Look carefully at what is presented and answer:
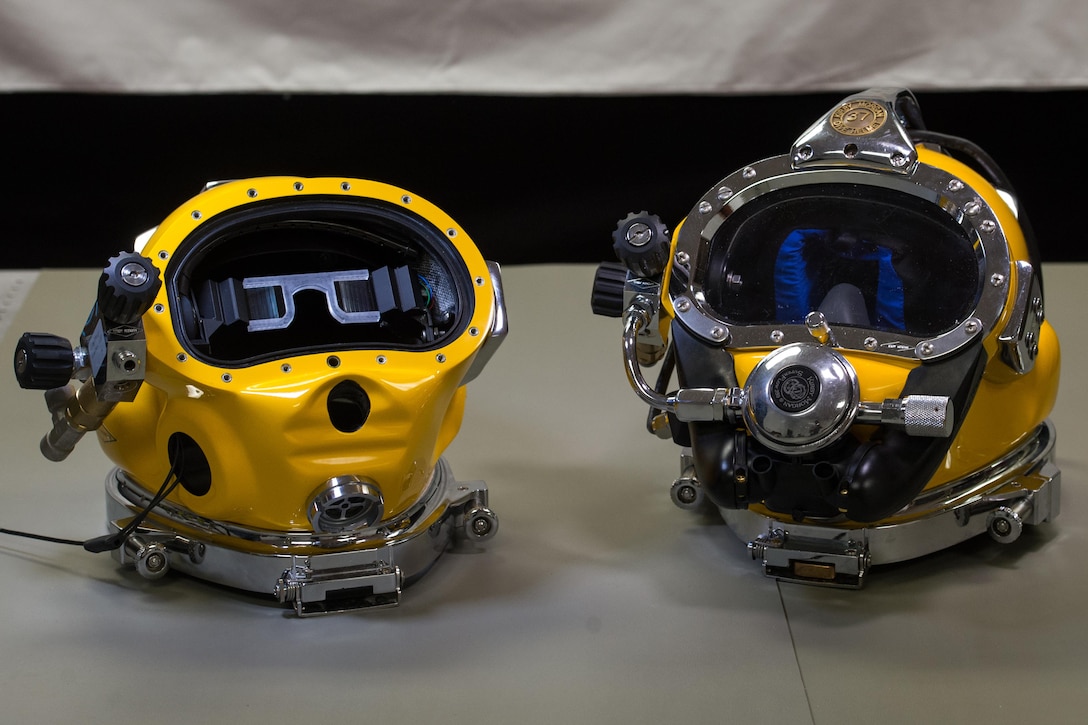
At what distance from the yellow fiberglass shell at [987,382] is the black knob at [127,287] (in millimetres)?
638

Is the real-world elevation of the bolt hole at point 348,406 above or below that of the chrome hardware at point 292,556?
above

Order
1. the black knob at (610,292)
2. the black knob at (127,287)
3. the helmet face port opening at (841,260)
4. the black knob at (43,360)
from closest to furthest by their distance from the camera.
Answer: the black knob at (127,287), the black knob at (43,360), the helmet face port opening at (841,260), the black knob at (610,292)

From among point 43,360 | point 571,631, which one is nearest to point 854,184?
point 571,631

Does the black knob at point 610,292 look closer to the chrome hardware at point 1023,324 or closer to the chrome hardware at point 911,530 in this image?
the chrome hardware at point 911,530

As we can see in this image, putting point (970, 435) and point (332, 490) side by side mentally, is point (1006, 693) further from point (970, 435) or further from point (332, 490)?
point (332, 490)

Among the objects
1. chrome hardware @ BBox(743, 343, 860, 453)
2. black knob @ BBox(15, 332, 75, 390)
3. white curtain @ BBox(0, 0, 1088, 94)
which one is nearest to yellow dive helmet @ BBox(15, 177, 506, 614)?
black knob @ BBox(15, 332, 75, 390)

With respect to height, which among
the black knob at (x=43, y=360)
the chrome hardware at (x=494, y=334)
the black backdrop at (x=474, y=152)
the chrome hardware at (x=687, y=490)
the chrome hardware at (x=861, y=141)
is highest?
the black backdrop at (x=474, y=152)

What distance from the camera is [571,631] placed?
192 centimetres

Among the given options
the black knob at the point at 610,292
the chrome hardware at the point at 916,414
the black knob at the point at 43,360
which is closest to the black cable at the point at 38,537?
the black knob at the point at 43,360

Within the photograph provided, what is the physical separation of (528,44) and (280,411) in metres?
1.52

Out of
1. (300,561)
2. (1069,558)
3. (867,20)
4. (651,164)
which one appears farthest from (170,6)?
(1069,558)

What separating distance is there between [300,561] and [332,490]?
0.12 m

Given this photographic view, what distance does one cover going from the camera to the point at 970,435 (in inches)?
77.7

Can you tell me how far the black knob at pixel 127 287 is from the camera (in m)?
1.73
